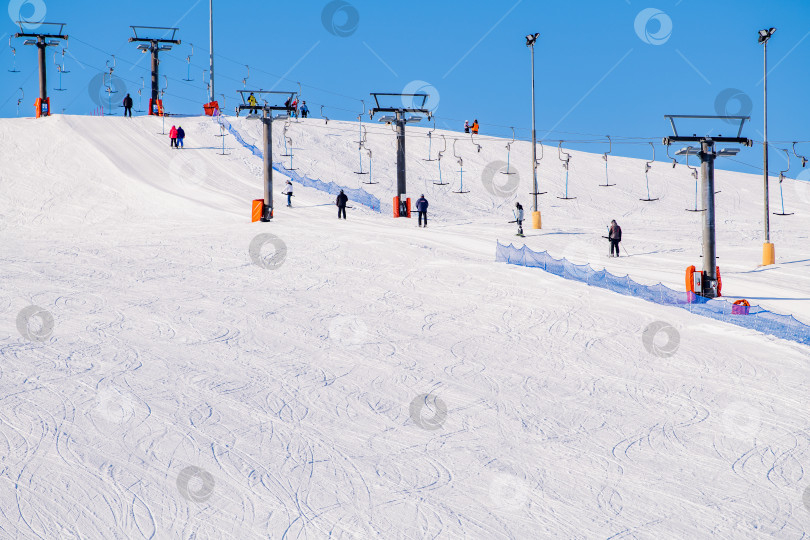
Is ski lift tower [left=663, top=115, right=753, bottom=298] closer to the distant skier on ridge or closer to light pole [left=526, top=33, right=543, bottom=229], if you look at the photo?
light pole [left=526, top=33, right=543, bottom=229]

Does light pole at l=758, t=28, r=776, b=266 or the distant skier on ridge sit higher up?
the distant skier on ridge

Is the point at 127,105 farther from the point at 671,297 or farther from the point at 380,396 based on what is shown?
the point at 380,396

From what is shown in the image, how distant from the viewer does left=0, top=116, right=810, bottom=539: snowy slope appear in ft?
27.6

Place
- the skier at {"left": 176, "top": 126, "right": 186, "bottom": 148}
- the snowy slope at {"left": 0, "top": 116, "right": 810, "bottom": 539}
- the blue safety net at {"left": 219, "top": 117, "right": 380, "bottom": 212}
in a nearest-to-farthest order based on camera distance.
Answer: the snowy slope at {"left": 0, "top": 116, "right": 810, "bottom": 539}, the blue safety net at {"left": 219, "top": 117, "right": 380, "bottom": 212}, the skier at {"left": 176, "top": 126, "right": 186, "bottom": 148}

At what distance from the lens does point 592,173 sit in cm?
4800

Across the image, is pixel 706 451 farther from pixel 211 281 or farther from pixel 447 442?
pixel 211 281

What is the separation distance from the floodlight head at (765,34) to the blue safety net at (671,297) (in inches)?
386

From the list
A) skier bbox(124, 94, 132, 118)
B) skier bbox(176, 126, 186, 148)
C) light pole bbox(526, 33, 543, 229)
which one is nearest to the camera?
light pole bbox(526, 33, 543, 229)

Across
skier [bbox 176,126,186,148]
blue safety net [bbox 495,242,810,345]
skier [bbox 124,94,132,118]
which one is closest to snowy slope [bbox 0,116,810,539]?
blue safety net [bbox 495,242,810,345]

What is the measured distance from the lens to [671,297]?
17422mm

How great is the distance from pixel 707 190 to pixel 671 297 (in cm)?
379

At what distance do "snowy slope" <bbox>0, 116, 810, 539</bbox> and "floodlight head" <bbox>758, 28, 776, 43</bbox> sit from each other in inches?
242

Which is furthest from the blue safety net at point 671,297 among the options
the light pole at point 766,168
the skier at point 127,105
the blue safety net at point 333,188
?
the skier at point 127,105

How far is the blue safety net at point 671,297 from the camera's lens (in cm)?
1496
